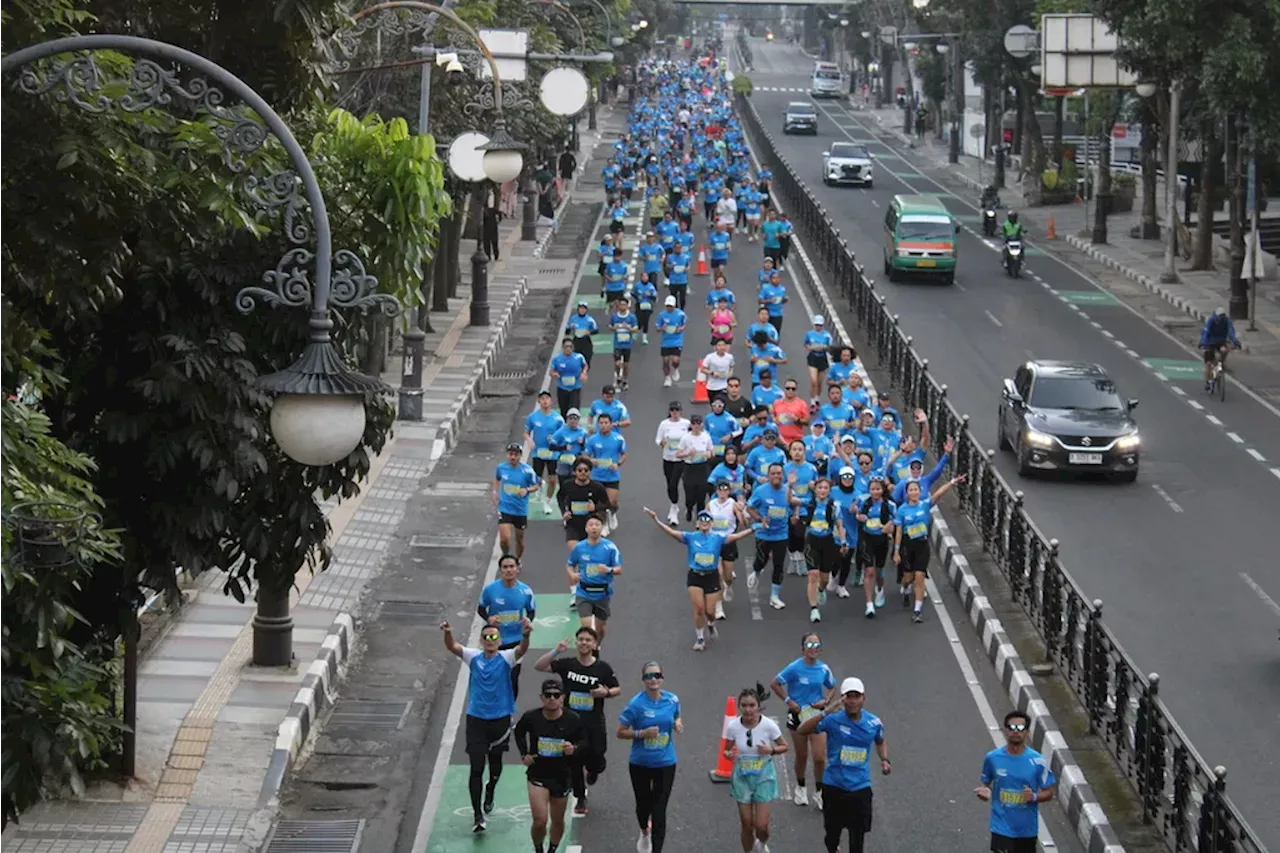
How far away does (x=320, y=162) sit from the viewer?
1080 centimetres

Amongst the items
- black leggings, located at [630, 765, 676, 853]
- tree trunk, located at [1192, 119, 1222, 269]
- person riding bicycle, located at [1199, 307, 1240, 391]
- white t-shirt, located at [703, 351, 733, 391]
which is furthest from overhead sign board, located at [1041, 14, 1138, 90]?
black leggings, located at [630, 765, 676, 853]

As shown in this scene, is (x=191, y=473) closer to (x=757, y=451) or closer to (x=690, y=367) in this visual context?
(x=757, y=451)

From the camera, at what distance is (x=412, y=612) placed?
68.3 ft

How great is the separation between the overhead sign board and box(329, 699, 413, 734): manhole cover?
27.8 meters

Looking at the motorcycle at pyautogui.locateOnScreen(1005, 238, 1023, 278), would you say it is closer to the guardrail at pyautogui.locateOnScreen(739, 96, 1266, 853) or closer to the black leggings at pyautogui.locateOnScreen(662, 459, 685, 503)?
the guardrail at pyautogui.locateOnScreen(739, 96, 1266, 853)

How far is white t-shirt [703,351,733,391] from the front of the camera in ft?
89.8

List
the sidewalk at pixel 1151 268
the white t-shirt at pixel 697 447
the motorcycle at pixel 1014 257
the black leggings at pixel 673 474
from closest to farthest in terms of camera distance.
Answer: the white t-shirt at pixel 697 447, the black leggings at pixel 673 474, the sidewalk at pixel 1151 268, the motorcycle at pixel 1014 257

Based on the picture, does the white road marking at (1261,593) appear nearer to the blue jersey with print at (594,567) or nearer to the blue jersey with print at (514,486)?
the blue jersey with print at (594,567)

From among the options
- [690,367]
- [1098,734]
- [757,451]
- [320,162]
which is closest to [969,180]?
[690,367]

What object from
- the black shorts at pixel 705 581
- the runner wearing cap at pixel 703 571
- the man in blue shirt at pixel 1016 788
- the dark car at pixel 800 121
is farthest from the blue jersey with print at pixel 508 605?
the dark car at pixel 800 121

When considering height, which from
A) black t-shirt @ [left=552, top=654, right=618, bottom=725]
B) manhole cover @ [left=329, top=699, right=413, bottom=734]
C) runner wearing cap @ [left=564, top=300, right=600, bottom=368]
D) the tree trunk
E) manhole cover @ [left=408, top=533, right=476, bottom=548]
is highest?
the tree trunk

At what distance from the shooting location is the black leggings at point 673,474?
23281mm

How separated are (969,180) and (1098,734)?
59.8 meters

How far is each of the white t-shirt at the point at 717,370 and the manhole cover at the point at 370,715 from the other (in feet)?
34.1
